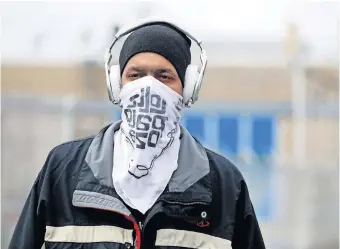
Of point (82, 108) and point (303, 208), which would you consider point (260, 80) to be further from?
point (82, 108)

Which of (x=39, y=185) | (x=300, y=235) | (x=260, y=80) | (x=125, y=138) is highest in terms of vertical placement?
(x=260, y=80)

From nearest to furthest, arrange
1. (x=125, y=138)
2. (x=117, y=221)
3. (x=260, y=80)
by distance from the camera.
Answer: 1. (x=117, y=221)
2. (x=125, y=138)
3. (x=260, y=80)

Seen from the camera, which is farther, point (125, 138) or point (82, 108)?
point (82, 108)

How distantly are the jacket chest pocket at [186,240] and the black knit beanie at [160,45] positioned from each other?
43 cm

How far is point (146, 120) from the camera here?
1.74m

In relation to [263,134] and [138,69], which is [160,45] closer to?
[138,69]

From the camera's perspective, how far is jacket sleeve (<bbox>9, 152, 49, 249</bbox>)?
1.66 metres

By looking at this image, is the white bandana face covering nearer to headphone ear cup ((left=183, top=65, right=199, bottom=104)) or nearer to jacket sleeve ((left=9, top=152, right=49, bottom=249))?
headphone ear cup ((left=183, top=65, right=199, bottom=104))

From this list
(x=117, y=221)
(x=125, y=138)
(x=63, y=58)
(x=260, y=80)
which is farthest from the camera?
(x=260, y=80)

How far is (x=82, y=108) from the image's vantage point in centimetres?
582

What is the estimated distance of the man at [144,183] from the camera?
5.36ft

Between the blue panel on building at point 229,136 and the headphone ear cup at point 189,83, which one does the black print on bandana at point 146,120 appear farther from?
the blue panel on building at point 229,136

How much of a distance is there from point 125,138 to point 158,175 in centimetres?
14

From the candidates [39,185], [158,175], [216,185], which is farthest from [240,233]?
[39,185]
